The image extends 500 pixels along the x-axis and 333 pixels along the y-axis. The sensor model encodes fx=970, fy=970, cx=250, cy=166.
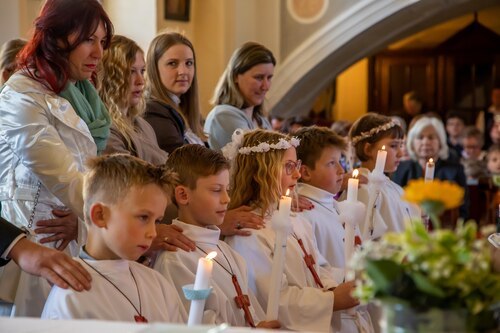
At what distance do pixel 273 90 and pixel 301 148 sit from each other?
19.8 feet

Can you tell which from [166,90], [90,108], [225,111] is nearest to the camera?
[90,108]

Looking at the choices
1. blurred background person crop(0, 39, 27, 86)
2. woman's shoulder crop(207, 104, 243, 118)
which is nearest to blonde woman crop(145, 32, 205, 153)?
woman's shoulder crop(207, 104, 243, 118)

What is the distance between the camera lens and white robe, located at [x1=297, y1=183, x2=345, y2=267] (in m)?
4.70

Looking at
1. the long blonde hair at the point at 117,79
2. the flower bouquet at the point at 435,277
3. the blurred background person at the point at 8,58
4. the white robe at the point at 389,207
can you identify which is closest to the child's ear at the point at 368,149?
the white robe at the point at 389,207

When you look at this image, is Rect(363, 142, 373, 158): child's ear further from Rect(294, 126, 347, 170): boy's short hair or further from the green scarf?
the green scarf

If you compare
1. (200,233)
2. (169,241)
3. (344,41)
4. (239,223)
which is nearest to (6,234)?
(169,241)

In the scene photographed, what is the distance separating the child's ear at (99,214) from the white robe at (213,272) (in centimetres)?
56

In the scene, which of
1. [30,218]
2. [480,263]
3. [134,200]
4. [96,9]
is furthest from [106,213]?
[480,263]

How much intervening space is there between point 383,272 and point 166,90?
3.14 metres

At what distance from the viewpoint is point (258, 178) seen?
407 centimetres

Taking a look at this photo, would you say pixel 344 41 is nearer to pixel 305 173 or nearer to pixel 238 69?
pixel 238 69

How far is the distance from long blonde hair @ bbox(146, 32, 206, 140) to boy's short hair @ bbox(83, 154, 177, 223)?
1625 millimetres

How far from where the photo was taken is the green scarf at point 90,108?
3410 millimetres

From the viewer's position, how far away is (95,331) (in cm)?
212
